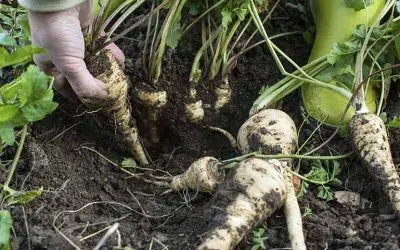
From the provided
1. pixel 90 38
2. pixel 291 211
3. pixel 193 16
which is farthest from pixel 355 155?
pixel 90 38

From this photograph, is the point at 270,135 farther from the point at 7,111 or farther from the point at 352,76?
the point at 7,111

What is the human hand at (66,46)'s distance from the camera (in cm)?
171

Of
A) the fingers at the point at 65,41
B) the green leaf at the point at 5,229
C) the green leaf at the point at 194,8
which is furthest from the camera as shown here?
the green leaf at the point at 194,8

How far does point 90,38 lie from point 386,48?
39.6 inches

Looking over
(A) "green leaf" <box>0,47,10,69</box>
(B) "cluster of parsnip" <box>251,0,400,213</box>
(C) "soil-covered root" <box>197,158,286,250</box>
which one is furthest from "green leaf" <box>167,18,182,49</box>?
(A) "green leaf" <box>0,47,10,69</box>

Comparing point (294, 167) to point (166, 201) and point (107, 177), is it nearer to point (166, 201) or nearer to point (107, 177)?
point (166, 201)

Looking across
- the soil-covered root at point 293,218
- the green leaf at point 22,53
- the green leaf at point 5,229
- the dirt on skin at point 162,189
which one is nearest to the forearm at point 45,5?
the green leaf at point 22,53

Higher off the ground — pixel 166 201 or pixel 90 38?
pixel 90 38

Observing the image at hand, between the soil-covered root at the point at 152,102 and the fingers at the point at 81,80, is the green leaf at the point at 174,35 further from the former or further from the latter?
the fingers at the point at 81,80

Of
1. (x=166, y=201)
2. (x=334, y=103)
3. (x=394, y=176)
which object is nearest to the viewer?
(x=394, y=176)

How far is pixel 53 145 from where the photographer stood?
6.41 ft

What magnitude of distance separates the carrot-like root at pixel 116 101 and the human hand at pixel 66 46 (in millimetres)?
34

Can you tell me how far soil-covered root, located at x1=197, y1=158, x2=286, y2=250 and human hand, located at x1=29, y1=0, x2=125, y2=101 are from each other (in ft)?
1.66

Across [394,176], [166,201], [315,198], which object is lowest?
[166,201]
